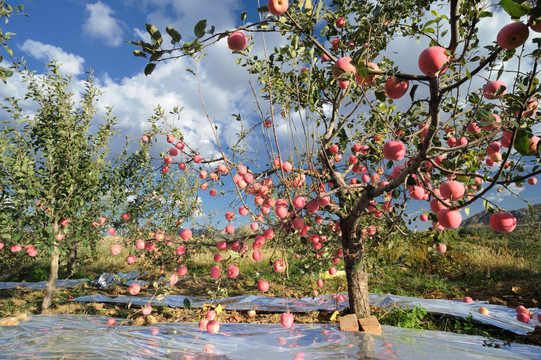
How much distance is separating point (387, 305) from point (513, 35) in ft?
13.6

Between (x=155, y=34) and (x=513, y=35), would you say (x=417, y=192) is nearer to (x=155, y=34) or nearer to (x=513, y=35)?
(x=513, y=35)

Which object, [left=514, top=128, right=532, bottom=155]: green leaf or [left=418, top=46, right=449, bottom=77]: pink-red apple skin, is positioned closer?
[left=514, top=128, right=532, bottom=155]: green leaf

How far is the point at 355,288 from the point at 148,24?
3269 mm

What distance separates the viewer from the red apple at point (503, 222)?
1407 millimetres

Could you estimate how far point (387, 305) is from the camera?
13.9ft

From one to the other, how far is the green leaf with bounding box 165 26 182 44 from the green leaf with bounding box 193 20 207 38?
4.6 inches

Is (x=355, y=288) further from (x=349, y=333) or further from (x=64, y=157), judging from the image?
(x=64, y=157)

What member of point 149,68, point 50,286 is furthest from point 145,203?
point 149,68

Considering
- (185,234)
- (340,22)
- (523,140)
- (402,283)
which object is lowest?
(402,283)

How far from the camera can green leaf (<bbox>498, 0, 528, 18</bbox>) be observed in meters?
0.86

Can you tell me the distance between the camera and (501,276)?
6801 mm

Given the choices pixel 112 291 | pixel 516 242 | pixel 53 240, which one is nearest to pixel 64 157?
pixel 53 240

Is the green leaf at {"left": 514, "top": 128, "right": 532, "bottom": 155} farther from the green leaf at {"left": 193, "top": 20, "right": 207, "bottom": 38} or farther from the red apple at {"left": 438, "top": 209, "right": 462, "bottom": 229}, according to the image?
the green leaf at {"left": 193, "top": 20, "right": 207, "bottom": 38}

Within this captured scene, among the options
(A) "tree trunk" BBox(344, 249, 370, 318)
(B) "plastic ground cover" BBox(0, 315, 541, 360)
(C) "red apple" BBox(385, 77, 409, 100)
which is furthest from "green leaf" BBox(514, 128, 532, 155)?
(A) "tree trunk" BBox(344, 249, 370, 318)
